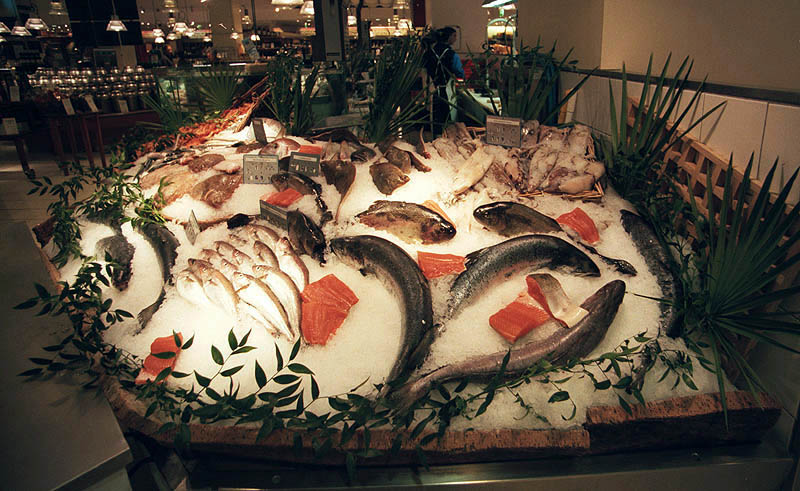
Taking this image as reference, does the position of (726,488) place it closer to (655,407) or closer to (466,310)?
(655,407)

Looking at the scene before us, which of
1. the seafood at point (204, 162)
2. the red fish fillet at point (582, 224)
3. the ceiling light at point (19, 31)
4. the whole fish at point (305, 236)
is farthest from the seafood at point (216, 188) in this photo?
the ceiling light at point (19, 31)

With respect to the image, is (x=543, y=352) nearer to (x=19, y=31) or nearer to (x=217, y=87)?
(x=217, y=87)

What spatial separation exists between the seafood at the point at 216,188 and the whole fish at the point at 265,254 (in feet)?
1.97

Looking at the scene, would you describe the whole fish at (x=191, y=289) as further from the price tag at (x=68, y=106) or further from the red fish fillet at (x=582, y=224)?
the price tag at (x=68, y=106)

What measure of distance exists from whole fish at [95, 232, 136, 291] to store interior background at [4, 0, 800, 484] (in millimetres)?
2504

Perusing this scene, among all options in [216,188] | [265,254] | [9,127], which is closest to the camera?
[265,254]

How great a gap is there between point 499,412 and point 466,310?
403 mm

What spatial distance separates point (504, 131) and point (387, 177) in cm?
75

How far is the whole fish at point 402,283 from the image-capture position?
4.77 ft

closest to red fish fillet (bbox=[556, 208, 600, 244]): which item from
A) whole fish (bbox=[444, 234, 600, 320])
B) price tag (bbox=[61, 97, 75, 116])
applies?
whole fish (bbox=[444, 234, 600, 320])

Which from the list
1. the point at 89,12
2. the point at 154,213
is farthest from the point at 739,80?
the point at 89,12

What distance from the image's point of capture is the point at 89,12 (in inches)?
419

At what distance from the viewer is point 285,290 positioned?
68.1 inches

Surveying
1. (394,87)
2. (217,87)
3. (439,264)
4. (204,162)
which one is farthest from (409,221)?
(217,87)
